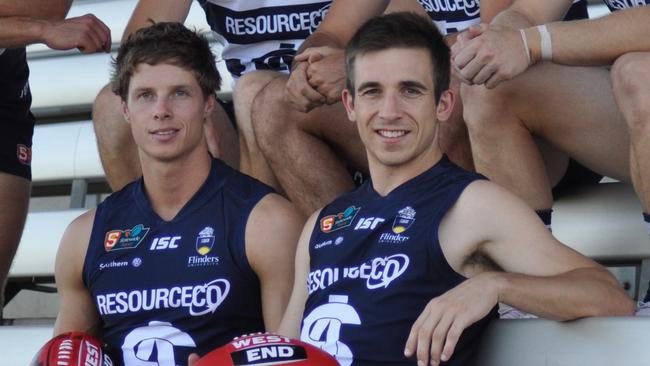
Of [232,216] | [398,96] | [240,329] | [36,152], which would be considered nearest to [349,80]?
A: [398,96]

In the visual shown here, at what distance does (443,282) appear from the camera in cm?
176

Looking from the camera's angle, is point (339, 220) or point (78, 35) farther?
point (78, 35)

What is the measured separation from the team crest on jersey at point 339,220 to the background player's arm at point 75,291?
489 mm

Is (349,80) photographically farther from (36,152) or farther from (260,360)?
(36,152)

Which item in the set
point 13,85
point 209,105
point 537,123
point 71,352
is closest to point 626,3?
point 537,123

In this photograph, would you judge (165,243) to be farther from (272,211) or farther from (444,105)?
(444,105)

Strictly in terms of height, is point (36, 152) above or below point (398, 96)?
above

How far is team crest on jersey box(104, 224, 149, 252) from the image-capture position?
84.0 inches

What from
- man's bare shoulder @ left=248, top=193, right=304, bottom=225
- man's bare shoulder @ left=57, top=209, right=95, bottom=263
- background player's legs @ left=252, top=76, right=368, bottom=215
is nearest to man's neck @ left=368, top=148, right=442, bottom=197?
man's bare shoulder @ left=248, top=193, right=304, bottom=225

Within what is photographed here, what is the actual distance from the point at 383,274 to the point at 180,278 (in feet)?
1.38

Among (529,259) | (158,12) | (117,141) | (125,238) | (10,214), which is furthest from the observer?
(10,214)

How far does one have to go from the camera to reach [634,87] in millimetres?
1822

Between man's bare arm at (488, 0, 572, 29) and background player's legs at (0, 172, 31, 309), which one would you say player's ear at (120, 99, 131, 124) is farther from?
man's bare arm at (488, 0, 572, 29)

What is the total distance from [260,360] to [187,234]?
0.59 metres
